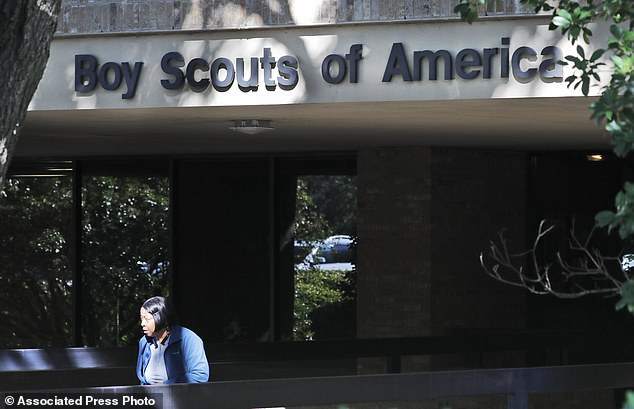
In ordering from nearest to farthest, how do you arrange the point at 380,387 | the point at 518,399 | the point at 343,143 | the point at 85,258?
the point at 380,387
the point at 518,399
the point at 343,143
the point at 85,258

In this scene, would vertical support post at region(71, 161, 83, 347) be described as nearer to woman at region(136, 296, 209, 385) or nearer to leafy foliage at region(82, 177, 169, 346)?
leafy foliage at region(82, 177, 169, 346)

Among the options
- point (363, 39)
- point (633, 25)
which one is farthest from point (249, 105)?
point (633, 25)

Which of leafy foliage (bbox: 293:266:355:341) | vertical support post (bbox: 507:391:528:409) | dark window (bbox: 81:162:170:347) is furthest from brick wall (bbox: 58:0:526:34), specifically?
dark window (bbox: 81:162:170:347)

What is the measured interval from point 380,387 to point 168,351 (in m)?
1.56

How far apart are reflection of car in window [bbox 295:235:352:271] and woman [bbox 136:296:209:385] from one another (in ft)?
19.9

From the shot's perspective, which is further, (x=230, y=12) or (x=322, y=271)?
(x=322, y=271)

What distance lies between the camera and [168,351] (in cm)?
763

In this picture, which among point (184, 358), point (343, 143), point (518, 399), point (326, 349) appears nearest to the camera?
point (518, 399)

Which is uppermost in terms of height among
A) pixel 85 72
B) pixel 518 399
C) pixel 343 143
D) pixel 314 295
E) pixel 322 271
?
pixel 85 72

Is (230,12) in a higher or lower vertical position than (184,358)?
higher

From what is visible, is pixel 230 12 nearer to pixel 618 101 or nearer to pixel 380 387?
pixel 380 387

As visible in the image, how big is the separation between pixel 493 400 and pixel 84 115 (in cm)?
547

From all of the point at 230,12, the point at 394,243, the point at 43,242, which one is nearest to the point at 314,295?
the point at 394,243

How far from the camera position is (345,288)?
538 inches
